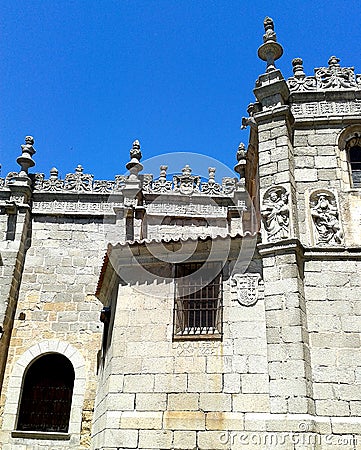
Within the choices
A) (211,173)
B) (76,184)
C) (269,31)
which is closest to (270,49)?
(269,31)

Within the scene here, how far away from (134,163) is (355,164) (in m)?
6.47

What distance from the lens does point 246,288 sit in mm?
7625

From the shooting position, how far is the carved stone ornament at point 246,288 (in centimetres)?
755

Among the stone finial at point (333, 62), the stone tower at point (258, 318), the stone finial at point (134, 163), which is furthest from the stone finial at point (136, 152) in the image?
the stone finial at point (333, 62)

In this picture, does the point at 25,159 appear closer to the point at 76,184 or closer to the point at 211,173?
the point at 76,184

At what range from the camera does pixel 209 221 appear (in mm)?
13273

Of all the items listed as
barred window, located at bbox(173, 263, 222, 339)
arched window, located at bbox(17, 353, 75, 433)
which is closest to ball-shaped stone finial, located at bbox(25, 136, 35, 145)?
arched window, located at bbox(17, 353, 75, 433)

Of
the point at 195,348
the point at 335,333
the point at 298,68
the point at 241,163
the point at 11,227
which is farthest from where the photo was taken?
the point at 241,163

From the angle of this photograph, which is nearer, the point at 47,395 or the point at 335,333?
the point at 335,333

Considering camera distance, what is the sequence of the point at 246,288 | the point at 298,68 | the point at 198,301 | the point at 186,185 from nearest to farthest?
the point at 246,288 → the point at 198,301 → the point at 298,68 → the point at 186,185

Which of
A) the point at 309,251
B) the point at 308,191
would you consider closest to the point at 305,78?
the point at 308,191

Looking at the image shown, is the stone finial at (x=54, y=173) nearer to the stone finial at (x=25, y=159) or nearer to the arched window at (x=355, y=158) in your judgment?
the stone finial at (x=25, y=159)

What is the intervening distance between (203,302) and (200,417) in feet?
5.75

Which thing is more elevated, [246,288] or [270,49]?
[270,49]
